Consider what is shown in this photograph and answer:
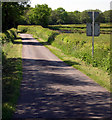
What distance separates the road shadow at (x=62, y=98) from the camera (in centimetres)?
812

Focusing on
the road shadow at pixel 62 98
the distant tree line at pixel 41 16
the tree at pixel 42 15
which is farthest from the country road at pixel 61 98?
the tree at pixel 42 15

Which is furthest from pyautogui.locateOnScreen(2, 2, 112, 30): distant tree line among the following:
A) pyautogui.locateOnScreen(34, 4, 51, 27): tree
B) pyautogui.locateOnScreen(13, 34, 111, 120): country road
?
pyautogui.locateOnScreen(13, 34, 111, 120): country road

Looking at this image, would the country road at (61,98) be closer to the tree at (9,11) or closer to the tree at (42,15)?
the tree at (9,11)

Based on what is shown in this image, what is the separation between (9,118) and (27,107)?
4.11ft

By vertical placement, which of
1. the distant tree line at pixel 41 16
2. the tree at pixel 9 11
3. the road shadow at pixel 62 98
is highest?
the distant tree line at pixel 41 16

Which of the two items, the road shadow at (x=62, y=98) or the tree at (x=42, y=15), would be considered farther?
the tree at (x=42, y=15)

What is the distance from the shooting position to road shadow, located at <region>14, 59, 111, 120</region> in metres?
8.12

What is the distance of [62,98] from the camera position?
1009 cm

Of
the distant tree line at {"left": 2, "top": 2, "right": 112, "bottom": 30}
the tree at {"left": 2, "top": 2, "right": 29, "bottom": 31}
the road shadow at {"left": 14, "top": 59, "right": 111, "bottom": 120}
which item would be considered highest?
the distant tree line at {"left": 2, "top": 2, "right": 112, "bottom": 30}

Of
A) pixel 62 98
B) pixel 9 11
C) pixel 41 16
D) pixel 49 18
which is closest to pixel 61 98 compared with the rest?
pixel 62 98

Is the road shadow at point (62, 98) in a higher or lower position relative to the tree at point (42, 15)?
lower

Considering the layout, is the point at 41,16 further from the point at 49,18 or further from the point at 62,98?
the point at 62,98

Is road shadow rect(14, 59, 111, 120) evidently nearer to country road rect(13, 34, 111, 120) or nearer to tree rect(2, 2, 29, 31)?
country road rect(13, 34, 111, 120)

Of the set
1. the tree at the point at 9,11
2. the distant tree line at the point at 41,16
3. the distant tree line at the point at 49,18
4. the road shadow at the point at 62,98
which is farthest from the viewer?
the distant tree line at the point at 49,18
